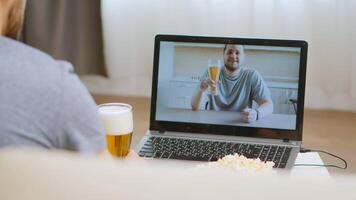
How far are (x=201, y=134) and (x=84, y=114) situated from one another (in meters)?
Result: 0.94

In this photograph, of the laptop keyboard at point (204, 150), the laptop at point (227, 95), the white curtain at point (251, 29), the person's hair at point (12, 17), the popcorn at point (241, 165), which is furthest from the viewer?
the white curtain at point (251, 29)

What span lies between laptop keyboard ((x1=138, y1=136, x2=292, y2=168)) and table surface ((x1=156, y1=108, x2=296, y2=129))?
0.24 feet

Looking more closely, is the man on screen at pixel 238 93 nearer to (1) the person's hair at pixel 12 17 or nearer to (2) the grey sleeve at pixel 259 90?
(2) the grey sleeve at pixel 259 90

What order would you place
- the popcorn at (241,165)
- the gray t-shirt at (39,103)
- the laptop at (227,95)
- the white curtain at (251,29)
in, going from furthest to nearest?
the white curtain at (251,29) → the laptop at (227,95) → the popcorn at (241,165) → the gray t-shirt at (39,103)

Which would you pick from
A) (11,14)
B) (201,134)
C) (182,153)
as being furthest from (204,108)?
(11,14)

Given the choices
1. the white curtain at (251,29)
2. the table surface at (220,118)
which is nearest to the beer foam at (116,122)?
the table surface at (220,118)

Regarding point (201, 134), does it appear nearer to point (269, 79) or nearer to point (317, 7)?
point (269, 79)

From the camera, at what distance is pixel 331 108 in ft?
11.5

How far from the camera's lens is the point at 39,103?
814 mm

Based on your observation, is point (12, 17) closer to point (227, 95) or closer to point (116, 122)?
point (116, 122)

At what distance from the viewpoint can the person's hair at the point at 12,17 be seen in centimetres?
102

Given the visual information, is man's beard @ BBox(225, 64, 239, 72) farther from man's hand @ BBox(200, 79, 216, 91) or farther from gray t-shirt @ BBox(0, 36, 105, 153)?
gray t-shirt @ BBox(0, 36, 105, 153)

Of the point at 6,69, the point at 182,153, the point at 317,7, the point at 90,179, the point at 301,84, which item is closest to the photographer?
the point at 90,179

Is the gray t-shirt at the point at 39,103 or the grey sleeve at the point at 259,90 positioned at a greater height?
the gray t-shirt at the point at 39,103
